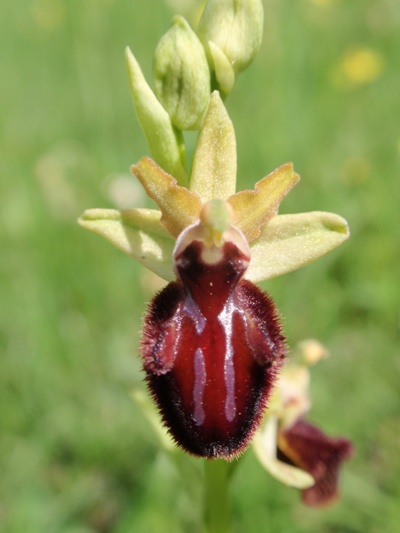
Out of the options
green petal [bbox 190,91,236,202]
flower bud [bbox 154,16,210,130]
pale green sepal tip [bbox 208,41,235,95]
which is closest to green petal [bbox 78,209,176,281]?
green petal [bbox 190,91,236,202]

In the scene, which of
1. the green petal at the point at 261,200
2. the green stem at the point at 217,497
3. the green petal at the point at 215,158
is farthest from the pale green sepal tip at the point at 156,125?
the green stem at the point at 217,497

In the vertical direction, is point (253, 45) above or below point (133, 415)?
above

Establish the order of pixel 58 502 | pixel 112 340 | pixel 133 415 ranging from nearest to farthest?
pixel 58 502, pixel 133 415, pixel 112 340

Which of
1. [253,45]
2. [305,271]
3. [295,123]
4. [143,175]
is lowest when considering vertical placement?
[305,271]

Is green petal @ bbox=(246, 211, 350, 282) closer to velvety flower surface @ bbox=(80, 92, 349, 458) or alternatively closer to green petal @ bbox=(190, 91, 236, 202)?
velvety flower surface @ bbox=(80, 92, 349, 458)

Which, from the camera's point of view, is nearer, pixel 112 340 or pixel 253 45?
pixel 253 45

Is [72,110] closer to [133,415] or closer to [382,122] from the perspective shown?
[382,122]

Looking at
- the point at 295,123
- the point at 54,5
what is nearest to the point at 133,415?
the point at 295,123

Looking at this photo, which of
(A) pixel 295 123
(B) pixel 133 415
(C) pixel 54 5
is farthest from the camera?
(C) pixel 54 5

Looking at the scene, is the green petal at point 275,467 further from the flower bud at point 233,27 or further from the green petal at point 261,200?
the flower bud at point 233,27
